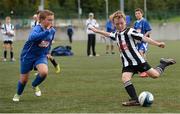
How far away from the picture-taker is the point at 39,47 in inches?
418

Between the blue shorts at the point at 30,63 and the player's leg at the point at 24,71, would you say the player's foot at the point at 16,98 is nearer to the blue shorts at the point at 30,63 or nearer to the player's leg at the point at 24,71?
the player's leg at the point at 24,71

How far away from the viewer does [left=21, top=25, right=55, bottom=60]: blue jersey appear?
407 inches

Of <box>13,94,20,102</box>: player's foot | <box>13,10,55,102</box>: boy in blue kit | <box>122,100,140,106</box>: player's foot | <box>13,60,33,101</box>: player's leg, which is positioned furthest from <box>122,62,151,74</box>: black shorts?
<box>13,94,20,102</box>: player's foot

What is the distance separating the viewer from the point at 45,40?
10492 mm

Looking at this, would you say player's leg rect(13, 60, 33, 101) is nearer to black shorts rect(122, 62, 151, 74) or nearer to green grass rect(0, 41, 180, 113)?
green grass rect(0, 41, 180, 113)

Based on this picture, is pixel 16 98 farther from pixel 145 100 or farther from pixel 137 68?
pixel 145 100

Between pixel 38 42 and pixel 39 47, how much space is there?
13 centimetres

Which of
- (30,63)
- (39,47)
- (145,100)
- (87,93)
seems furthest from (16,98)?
(145,100)

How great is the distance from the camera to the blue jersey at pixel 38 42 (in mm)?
10328

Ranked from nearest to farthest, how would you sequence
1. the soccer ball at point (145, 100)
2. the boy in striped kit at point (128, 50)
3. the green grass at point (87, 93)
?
the green grass at point (87, 93) → the soccer ball at point (145, 100) → the boy in striped kit at point (128, 50)

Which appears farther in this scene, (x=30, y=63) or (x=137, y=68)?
(x=30, y=63)

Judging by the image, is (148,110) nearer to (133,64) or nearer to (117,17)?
(133,64)

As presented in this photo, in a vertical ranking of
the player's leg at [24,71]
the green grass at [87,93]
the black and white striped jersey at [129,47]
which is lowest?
the green grass at [87,93]

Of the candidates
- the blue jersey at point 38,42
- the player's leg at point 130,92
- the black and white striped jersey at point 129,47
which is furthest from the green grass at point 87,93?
the blue jersey at point 38,42
